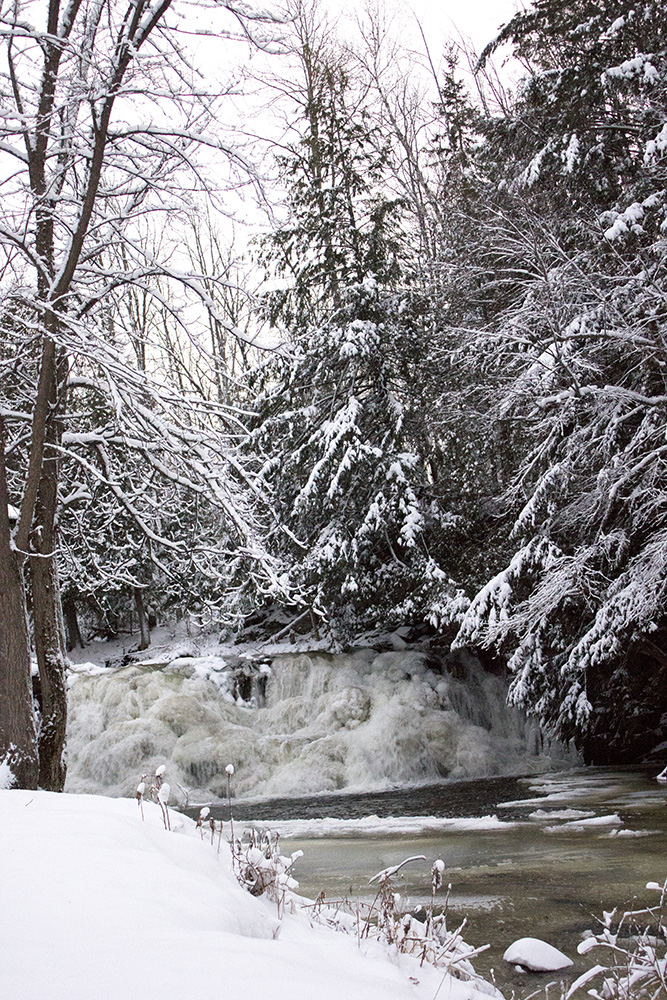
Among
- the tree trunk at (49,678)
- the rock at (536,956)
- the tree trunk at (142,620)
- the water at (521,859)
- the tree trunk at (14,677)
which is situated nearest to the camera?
the rock at (536,956)

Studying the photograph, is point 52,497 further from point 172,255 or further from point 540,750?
point 540,750

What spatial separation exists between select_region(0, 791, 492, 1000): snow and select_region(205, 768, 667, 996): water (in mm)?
1565

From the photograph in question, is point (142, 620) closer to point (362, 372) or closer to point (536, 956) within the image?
point (362, 372)

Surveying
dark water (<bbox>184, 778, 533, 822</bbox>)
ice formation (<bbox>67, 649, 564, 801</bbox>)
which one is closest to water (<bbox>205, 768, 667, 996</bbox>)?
dark water (<bbox>184, 778, 533, 822</bbox>)

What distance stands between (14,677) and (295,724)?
1022 cm

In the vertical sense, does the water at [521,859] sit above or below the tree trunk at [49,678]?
below

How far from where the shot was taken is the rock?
13.9 ft

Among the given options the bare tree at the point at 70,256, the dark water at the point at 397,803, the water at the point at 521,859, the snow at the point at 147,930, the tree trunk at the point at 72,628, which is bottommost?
the dark water at the point at 397,803

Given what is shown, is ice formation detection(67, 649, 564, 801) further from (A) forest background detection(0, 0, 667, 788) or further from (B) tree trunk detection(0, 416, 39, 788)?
(B) tree trunk detection(0, 416, 39, 788)

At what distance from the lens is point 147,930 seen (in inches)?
84.4

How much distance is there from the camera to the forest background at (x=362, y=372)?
5328mm

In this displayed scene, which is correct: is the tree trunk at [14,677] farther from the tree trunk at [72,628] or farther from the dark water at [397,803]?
the tree trunk at [72,628]

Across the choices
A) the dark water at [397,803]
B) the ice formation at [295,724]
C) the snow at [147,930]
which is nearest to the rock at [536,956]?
the snow at [147,930]

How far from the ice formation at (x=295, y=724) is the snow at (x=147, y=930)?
9.78m
